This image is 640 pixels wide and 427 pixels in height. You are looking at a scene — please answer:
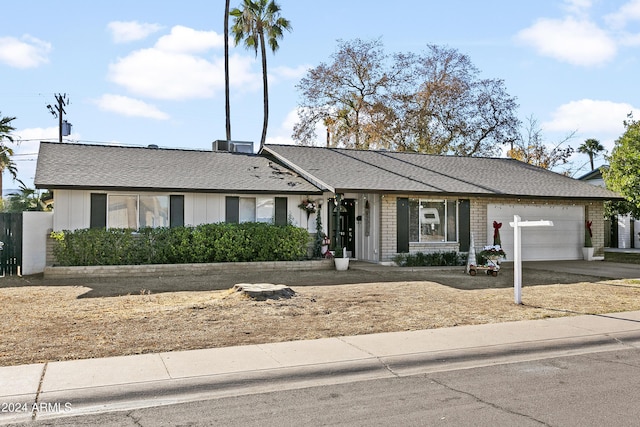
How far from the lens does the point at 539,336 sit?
8180 millimetres

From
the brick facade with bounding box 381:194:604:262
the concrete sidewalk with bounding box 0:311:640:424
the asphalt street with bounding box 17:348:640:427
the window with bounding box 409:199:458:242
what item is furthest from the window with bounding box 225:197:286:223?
the asphalt street with bounding box 17:348:640:427

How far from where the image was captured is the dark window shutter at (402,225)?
18.7 meters

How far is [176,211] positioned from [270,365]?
11.9m

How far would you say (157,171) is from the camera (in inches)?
736

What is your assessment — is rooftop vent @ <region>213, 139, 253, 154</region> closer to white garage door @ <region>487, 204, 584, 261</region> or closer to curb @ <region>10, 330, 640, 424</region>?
white garage door @ <region>487, 204, 584, 261</region>

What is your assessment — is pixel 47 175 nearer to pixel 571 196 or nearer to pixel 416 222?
pixel 416 222

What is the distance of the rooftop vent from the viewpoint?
2447 centimetres

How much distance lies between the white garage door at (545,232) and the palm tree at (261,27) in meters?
17.8

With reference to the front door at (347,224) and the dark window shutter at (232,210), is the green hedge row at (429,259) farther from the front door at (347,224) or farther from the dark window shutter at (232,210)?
the dark window shutter at (232,210)

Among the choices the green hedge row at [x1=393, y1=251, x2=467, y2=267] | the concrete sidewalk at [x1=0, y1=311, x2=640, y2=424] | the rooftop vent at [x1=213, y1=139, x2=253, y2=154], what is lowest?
the concrete sidewalk at [x1=0, y1=311, x2=640, y2=424]

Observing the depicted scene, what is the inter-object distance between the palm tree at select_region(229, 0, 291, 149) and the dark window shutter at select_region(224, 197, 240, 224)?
1683 centimetres

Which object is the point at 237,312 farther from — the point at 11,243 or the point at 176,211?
the point at 11,243

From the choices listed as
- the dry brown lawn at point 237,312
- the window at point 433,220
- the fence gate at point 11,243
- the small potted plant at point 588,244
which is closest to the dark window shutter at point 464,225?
the window at point 433,220

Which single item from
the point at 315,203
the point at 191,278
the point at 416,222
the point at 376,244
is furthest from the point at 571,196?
the point at 191,278
